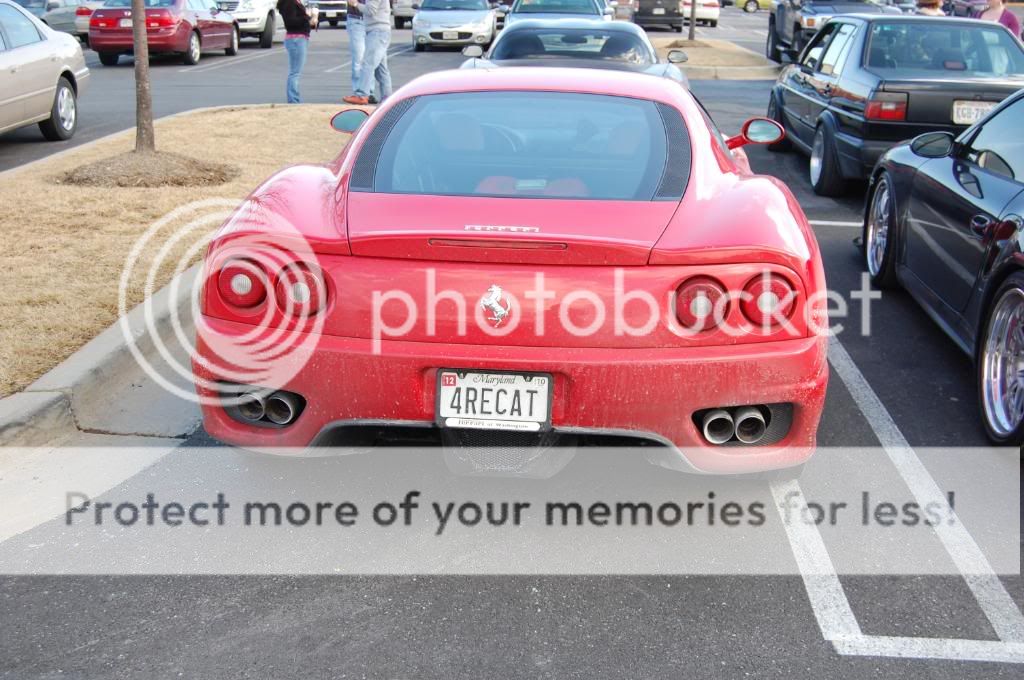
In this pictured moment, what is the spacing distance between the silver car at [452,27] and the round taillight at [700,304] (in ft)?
74.3

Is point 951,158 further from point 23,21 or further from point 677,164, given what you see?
point 23,21

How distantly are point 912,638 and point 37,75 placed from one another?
10676mm

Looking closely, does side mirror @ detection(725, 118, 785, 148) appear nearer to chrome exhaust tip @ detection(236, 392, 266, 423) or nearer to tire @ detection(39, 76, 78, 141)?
chrome exhaust tip @ detection(236, 392, 266, 423)

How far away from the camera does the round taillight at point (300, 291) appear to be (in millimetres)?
3617

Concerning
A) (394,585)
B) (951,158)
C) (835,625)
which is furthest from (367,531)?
(951,158)

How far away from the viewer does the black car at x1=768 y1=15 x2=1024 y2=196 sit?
8688 mm

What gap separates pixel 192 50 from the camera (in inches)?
875

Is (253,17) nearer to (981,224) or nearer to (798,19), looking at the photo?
(798,19)

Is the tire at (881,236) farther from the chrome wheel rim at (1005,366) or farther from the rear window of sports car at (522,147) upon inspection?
the rear window of sports car at (522,147)

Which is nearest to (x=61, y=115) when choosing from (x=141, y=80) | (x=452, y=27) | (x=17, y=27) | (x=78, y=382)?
(x=17, y=27)

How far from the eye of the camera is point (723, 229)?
3.68 meters

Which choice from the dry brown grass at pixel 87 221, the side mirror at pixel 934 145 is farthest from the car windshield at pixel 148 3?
the side mirror at pixel 934 145

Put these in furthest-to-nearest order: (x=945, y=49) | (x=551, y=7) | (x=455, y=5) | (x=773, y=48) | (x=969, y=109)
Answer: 1. (x=455, y=5)
2. (x=773, y=48)
3. (x=551, y=7)
4. (x=945, y=49)
5. (x=969, y=109)

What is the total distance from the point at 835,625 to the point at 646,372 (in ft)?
2.96
